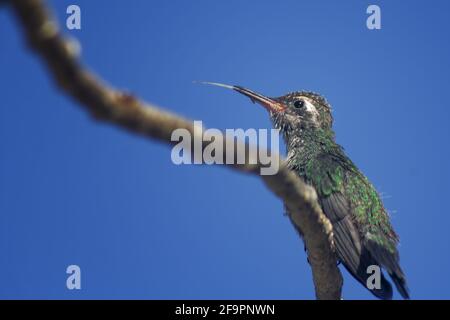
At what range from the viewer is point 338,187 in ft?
29.3

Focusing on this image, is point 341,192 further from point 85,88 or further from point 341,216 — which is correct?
point 85,88

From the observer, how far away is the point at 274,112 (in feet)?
35.9

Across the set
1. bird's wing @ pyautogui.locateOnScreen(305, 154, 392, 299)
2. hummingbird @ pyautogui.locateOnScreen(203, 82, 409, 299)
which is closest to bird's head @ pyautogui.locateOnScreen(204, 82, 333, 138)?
hummingbird @ pyautogui.locateOnScreen(203, 82, 409, 299)

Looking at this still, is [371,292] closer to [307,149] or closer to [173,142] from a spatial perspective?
[307,149]

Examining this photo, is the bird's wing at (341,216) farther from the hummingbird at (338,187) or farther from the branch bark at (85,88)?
the branch bark at (85,88)

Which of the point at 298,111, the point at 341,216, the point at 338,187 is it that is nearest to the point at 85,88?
the point at 341,216

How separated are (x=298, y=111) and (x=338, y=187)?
2414 millimetres

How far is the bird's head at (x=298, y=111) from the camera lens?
10625mm

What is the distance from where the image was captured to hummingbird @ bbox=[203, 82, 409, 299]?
25.9 ft

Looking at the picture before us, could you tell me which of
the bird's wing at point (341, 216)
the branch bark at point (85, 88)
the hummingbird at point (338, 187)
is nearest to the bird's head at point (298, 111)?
the hummingbird at point (338, 187)

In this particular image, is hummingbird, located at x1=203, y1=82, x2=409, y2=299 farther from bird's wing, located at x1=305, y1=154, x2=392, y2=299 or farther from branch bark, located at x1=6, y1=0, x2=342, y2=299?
branch bark, located at x1=6, y1=0, x2=342, y2=299
